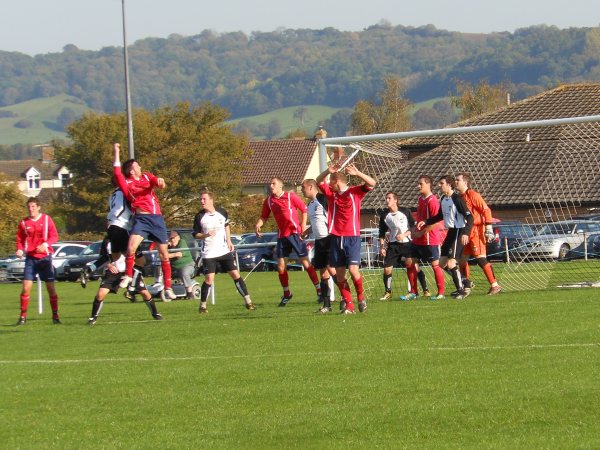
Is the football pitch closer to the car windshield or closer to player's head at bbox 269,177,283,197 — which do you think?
player's head at bbox 269,177,283,197

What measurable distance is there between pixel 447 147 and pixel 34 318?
10328 millimetres

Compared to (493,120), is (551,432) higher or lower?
lower

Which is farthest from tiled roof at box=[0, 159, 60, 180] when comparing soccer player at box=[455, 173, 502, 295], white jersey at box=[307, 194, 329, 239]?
soccer player at box=[455, 173, 502, 295]

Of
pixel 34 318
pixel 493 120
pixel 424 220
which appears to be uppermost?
pixel 493 120

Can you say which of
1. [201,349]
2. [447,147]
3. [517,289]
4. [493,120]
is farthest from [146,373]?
[493,120]

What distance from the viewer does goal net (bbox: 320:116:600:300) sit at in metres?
22.1

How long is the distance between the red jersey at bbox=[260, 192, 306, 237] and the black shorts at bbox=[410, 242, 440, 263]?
2.07 metres

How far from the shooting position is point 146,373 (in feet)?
38.2

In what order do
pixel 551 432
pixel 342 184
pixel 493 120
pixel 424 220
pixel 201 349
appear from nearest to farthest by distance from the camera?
pixel 551 432 → pixel 201 349 → pixel 342 184 → pixel 424 220 → pixel 493 120

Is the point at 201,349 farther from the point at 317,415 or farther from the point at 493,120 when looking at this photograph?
the point at 493,120

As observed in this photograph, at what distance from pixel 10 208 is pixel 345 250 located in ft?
145

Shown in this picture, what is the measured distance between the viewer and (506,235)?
27250mm

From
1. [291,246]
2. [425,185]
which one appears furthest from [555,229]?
[291,246]

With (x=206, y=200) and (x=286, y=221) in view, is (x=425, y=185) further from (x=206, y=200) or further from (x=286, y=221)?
(x=206, y=200)
